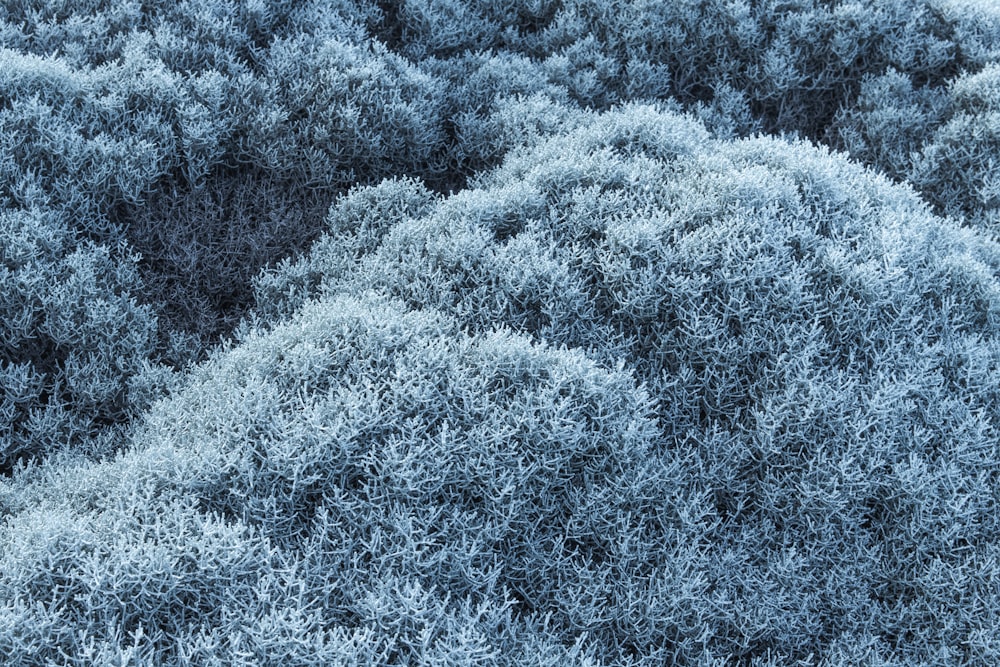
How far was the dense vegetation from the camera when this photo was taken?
153 inches

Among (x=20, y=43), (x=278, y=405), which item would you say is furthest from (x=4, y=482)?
(x=20, y=43)

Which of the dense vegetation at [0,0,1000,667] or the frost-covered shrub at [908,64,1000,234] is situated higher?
the frost-covered shrub at [908,64,1000,234]

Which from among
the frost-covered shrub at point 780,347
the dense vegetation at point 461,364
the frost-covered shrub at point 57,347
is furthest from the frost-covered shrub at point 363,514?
the frost-covered shrub at point 57,347

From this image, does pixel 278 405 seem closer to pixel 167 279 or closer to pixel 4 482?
pixel 4 482

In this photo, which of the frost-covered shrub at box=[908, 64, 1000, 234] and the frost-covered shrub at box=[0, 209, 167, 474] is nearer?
the frost-covered shrub at box=[0, 209, 167, 474]

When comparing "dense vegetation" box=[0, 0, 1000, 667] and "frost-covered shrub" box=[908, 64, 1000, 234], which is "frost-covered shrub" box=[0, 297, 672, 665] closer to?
"dense vegetation" box=[0, 0, 1000, 667]

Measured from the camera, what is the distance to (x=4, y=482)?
495 cm

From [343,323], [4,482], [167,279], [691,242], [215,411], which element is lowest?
[4,482]

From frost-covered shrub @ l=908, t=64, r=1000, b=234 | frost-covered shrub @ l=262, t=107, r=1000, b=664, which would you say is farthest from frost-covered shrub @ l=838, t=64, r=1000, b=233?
frost-covered shrub @ l=262, t=107, r=1000, b=664

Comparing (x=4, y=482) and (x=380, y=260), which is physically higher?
(x=380, y=260)

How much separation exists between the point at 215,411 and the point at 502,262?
183 centimetres

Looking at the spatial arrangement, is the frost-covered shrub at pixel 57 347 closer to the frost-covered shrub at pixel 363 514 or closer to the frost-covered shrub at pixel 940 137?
the frost-covered shrub at pixel 363 514

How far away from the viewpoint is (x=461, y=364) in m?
4.47

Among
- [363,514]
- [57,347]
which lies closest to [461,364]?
[363,514]
